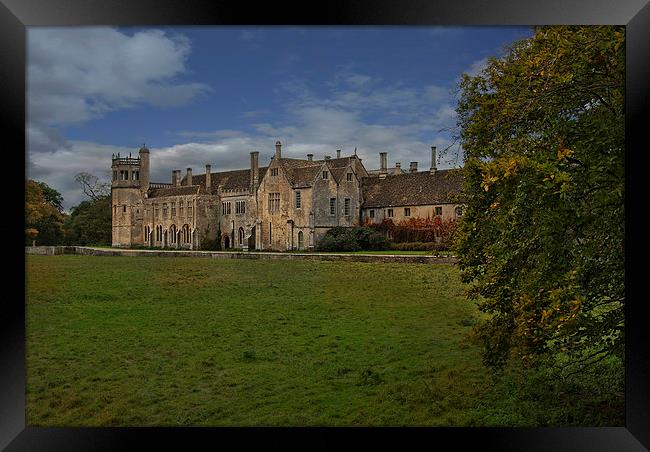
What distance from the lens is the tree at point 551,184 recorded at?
4.23 metres

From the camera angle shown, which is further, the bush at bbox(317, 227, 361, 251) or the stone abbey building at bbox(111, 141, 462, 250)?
the bush at bbox(317, 227, 361, 251)

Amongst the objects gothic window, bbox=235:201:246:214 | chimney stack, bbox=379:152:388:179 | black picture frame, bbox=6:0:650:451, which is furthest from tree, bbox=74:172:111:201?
chimney stack, bbox=379:152:388:179

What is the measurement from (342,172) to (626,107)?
536 inches

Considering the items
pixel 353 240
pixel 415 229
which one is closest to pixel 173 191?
pixel 353 240

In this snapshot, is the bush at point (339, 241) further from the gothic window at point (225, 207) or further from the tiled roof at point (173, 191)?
the gothic window at point (225, 207)

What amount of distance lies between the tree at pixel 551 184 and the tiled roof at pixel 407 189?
298 inches

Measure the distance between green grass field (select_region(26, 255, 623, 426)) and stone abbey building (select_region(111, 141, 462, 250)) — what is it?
2020 millimetres

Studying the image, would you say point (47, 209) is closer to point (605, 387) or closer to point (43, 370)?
point (43, 370)

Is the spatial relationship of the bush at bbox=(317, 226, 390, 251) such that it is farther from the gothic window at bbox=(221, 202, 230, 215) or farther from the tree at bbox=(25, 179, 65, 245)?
the tree at bbox=(25, 179, 65, 245)

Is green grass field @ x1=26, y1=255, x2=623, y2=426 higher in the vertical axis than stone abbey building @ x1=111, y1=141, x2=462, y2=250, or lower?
lower

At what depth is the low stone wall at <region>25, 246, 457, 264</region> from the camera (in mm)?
10016
